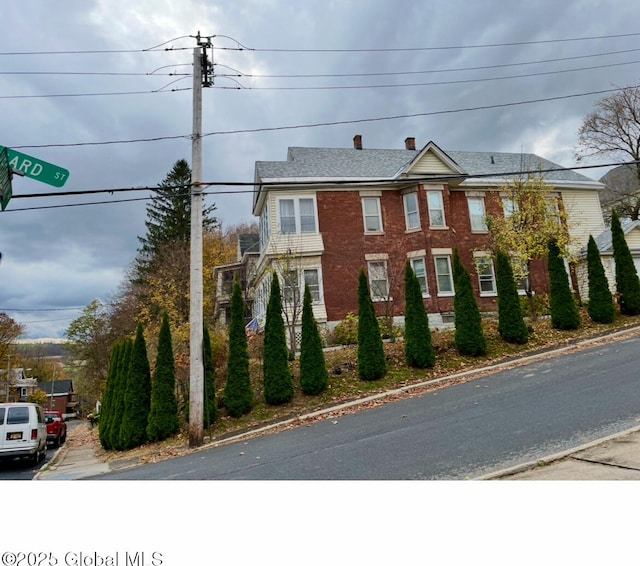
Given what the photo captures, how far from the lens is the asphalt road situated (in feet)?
18.3

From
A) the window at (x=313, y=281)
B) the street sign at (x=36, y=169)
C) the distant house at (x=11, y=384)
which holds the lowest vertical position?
the distant house at (x=11, y=384)

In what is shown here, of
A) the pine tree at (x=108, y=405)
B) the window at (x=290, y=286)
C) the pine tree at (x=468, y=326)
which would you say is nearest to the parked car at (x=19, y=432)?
the pine tree at (x=108, y=405)

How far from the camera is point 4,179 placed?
12.8 ft

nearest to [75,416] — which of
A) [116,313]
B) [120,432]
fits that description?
[116,313]

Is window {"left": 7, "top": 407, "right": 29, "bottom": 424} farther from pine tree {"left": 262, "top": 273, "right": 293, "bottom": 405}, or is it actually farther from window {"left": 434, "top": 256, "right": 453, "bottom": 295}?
window {"left": 434, "top": 256, "right": 453, "bottom": 295}

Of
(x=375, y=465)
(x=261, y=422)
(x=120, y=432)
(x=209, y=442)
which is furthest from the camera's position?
(x=120, y=432)

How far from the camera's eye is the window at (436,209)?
19.1m

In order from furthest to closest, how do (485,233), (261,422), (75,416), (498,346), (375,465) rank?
1. (75,416)
2. (485,233)
3. (498,346)
4. (261,422)
5. (375,465)

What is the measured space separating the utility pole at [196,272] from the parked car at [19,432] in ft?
16.5

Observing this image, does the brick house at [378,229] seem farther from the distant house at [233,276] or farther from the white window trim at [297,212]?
the distant house at [233,276]

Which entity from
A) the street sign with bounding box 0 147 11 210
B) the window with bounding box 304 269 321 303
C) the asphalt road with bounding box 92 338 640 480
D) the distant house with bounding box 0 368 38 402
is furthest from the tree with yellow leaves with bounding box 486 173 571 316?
the distant house with bounding box 0 368 38 402

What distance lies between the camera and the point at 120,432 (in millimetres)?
12367

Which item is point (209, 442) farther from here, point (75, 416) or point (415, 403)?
point (75, 416)
